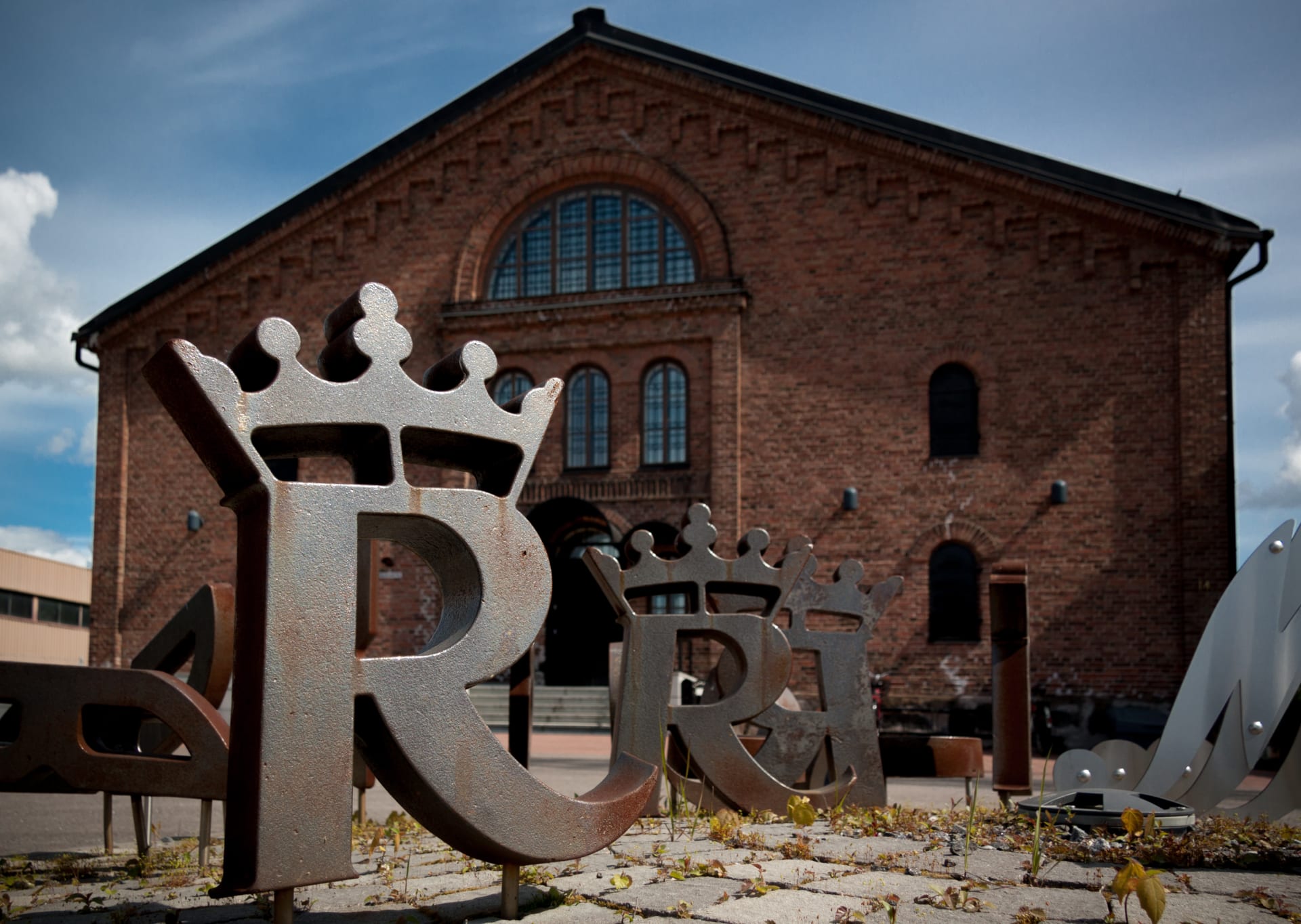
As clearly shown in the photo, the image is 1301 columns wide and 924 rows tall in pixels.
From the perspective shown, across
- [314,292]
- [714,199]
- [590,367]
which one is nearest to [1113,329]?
[714,199]

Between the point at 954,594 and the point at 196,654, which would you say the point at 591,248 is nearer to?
the point at 954,594

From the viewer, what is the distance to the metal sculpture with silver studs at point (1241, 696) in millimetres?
6941

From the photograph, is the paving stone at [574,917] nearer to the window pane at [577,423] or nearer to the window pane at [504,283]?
the window pane at [577,423]

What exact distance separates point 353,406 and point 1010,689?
5.51 meters

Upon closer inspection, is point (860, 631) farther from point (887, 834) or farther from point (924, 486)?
point (924, 486)

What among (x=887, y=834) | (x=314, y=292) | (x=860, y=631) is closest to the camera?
(x=887, y=834)

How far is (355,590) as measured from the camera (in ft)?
12.8

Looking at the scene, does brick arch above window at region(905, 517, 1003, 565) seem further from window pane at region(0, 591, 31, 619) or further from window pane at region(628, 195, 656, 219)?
window pane at region(0, 591, 31, 619)

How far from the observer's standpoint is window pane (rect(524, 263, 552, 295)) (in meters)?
21.9

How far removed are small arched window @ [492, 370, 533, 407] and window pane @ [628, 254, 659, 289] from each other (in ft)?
8.20

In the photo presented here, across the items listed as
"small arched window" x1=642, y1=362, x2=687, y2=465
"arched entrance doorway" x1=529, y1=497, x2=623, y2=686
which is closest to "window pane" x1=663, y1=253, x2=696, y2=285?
"small arched window" x1=642, y1=362, x2=687, y2=465

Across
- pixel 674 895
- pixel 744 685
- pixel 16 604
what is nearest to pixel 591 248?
pixel 744 685

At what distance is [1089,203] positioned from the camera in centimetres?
1886

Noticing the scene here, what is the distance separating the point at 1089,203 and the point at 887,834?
14830mm
